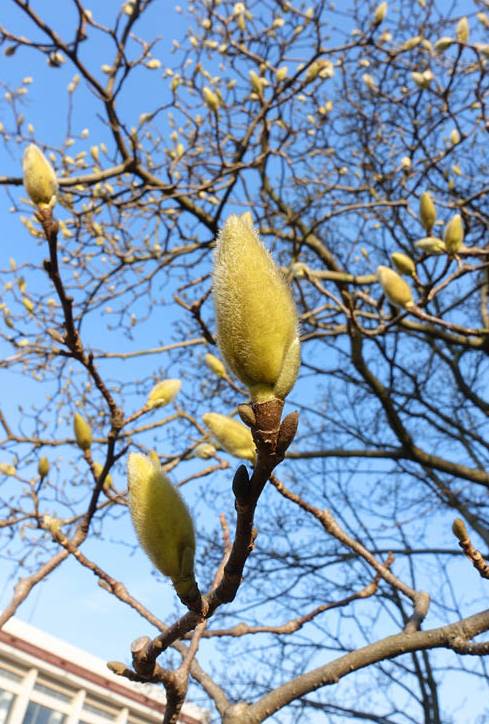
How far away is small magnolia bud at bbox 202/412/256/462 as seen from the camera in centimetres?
88

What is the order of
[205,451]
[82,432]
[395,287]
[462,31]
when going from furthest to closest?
[462,31] < [205,451] < [395,287] < [82,432]

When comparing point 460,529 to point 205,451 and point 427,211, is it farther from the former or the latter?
point 205,451

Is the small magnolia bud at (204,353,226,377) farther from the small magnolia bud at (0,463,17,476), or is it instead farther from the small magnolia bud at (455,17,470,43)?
the small magnolia bud at (455,17,470,43)

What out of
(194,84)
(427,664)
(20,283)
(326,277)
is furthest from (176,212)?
(427,664)

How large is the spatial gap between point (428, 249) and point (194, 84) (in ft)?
8.24

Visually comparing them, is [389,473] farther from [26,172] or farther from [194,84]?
[26,172]

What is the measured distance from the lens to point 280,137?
173 inches

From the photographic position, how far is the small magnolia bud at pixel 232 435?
2.89ft

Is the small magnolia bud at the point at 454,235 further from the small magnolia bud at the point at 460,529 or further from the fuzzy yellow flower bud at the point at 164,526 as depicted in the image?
the fuzzy yellow flower bud at the point at 164,526

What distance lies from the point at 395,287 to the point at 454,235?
353 mm

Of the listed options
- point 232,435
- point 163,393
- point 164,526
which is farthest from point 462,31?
point 164,526

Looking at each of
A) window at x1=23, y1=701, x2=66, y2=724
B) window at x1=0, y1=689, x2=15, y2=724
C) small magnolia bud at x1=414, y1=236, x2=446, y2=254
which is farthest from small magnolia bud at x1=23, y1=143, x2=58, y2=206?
window at x1=23, y1=701, x2=66, y2=724

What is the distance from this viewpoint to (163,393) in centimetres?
138

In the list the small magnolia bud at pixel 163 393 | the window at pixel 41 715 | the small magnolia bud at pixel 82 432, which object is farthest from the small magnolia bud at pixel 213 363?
the window at pixel 41 715
